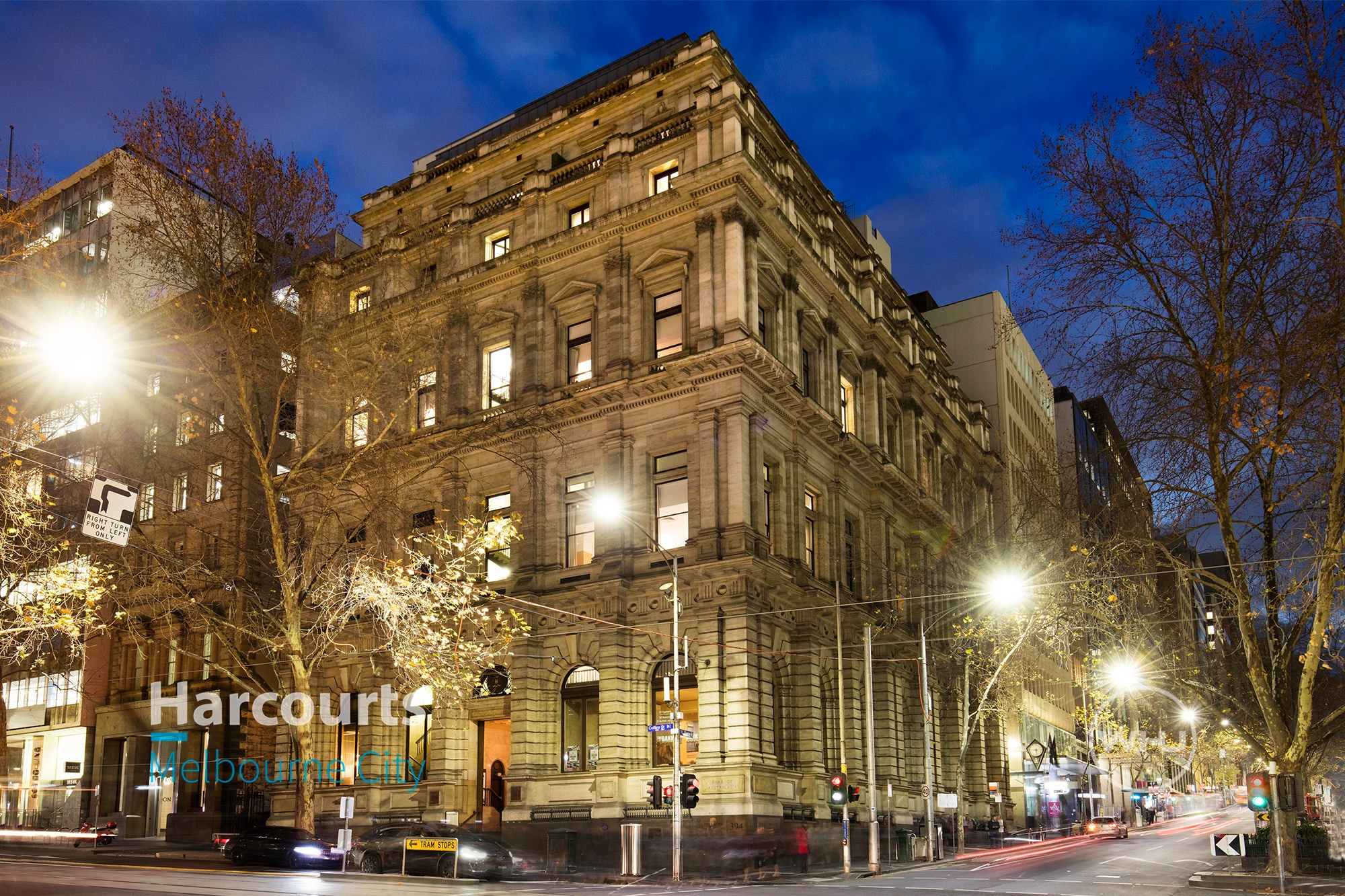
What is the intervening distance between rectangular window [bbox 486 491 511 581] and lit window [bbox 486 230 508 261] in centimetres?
1060

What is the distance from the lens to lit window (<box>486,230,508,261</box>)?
1844 inches

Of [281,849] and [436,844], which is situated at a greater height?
[436,844]

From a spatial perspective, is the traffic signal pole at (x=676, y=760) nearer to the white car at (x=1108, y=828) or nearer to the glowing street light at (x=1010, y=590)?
the glowing street light at (x=1010, y=590)

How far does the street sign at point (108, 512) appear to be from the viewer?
1695 centimetres

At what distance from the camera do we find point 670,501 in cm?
3950

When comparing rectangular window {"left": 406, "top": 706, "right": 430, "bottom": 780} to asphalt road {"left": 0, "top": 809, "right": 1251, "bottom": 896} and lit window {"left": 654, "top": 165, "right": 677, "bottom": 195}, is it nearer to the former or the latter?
asphalt road {"left": 0, "top": 809, "right": 1251, "bottom": 896}

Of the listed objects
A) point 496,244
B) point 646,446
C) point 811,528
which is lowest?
point 811,528

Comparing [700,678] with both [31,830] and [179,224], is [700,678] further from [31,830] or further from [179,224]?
[31,830]

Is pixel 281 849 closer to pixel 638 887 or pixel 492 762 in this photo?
pixel 492 762

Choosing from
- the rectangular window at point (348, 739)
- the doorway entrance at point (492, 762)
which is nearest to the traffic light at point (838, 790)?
the doorway entrance at point (492, 762)

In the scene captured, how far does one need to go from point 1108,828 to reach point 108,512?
6404 centimetres

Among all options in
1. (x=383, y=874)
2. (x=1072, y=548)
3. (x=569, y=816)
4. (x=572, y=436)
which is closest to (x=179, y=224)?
(x=572, y=436)

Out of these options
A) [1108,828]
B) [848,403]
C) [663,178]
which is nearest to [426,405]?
[663,178]

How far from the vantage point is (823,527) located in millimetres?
44750
